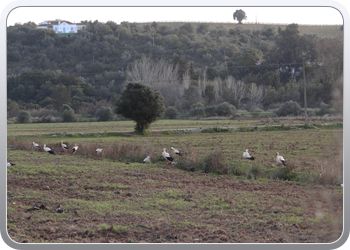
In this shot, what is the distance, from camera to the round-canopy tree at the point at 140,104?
32375 mm

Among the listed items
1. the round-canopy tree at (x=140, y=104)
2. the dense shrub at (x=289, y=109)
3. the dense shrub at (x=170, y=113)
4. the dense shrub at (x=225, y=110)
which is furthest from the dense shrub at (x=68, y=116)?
the dense shrub at (x=289, y=109)

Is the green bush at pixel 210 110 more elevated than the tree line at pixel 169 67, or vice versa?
the tree line at pixel 169 67

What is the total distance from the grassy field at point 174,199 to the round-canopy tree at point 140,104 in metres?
15.5

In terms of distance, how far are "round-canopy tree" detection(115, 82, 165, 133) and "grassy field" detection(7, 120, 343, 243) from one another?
51.0 ft

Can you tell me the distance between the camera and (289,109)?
161 feet

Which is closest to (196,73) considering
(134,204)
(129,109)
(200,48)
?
(200,48)

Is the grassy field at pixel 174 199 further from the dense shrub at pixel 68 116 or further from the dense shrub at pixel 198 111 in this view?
the dense shrub at pixel 198 111

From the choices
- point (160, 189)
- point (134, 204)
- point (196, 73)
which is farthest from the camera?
point (196, 73)

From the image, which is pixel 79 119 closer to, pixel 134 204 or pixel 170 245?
pixel 134 204

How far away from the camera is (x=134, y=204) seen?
8.73 metres

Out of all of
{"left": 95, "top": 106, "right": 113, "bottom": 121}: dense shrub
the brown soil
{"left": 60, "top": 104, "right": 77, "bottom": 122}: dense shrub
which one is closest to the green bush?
{"left": 95, "top": 106, "right": 113, "bottom": 121}: dense shrub

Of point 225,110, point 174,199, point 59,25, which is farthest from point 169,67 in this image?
point 59,25
